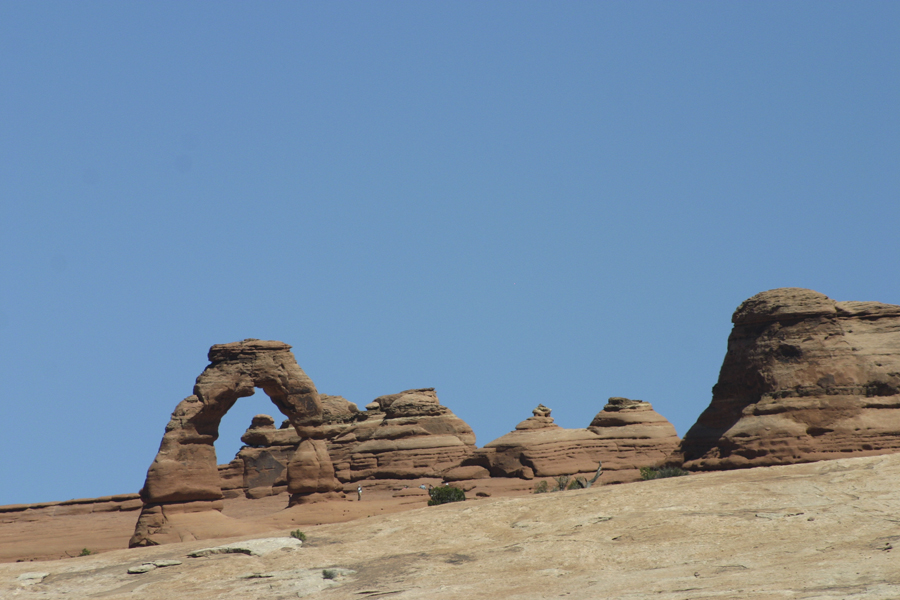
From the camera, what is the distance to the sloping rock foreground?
48.6 feet

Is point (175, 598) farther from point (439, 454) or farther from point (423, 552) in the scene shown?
point (439, 454)

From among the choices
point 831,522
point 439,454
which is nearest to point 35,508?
point 439,454

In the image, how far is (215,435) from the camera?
30.8 metres

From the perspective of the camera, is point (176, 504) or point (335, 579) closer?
point (335, 579)

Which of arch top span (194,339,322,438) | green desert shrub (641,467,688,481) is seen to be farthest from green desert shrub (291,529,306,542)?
green desert shrub (641,467,688,481)

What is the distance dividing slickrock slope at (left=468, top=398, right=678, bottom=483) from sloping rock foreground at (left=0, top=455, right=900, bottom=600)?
53.3 ft

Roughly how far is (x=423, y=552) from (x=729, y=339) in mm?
15073

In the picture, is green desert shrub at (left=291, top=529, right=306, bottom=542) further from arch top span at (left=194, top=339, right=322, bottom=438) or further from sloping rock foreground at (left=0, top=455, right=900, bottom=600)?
arch top span at (left=194, top=339, right=322, bottom=438)

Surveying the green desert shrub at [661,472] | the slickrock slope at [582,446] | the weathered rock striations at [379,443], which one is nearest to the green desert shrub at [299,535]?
the green desert shrub at [661,472]

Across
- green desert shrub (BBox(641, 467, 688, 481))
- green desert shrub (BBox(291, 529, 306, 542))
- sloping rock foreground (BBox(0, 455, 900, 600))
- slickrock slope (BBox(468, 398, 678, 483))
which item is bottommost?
sloping rock foreground (BBox(0, 455, 900, 600))

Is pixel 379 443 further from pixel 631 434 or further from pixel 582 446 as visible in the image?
pixel 631 434

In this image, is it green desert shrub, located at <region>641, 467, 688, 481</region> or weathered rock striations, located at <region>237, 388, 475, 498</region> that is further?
weathered rock striations, located at <region>237, 388, 475, 498</region>

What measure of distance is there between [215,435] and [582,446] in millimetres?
16024

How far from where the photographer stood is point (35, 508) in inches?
1845
